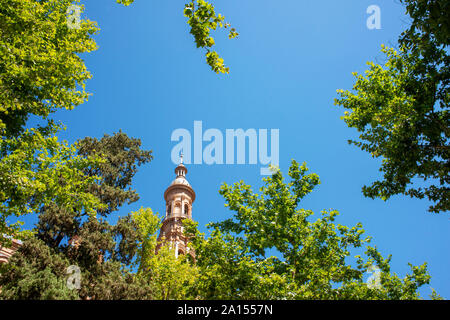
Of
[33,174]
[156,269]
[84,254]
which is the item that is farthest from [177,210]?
[33,174]

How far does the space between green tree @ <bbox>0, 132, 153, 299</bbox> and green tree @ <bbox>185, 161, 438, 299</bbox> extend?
13.7 ft

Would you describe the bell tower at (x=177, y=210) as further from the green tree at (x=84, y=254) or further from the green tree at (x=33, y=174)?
the green tree at (x=33, y=174)

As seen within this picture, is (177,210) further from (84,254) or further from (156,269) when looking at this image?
(84,254)

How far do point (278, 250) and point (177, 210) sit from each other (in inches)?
1268

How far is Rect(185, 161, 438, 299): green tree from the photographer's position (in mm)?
11531

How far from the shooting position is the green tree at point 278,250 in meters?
Result: 11.5

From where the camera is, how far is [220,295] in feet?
39.4

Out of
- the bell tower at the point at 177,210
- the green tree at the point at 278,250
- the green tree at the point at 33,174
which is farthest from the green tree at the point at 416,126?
the bell tower at the point at 177,210

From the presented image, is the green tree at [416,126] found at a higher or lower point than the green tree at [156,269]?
higher

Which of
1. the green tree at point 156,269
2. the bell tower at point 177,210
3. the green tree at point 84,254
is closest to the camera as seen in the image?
the green tree at point 84,254

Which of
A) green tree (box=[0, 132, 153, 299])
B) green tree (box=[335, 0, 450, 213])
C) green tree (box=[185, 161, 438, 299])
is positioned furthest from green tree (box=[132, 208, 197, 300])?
green tree (box=[335, 0, 450, 213])

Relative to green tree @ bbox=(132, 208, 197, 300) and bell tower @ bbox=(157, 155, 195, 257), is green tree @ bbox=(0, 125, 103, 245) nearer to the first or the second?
green tree @ bbox=(132, 208, 197, 300)

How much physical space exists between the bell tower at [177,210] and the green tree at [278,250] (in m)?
25.8
